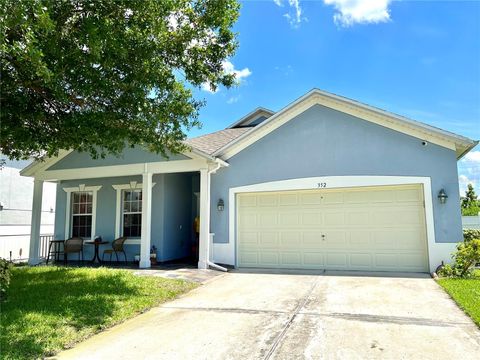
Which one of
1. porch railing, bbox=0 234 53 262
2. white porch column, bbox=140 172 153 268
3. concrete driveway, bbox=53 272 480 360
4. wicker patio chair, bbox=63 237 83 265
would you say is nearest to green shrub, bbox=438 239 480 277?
concrete driveway, bbox=53 272 480 360

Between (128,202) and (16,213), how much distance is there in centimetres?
808

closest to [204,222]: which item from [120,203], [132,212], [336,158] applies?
[132,212]

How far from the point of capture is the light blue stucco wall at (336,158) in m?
9.96

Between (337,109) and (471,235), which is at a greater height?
(337,109)

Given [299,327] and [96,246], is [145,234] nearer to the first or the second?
[96,246]

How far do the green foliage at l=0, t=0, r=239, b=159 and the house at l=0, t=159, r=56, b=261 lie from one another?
8.58 metres

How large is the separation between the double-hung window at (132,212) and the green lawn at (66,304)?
370cm

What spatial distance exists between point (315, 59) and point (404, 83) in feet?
11.4

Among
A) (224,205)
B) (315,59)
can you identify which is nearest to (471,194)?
(315,59)

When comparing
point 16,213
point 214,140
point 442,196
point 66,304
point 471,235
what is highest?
point 214,140

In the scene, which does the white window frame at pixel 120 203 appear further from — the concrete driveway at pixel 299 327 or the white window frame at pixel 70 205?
the concrete driveway at pixel 299 327

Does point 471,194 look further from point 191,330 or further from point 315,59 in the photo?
point 191,330

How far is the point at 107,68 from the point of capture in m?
6.46

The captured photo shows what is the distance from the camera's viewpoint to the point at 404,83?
13508 millimetres
